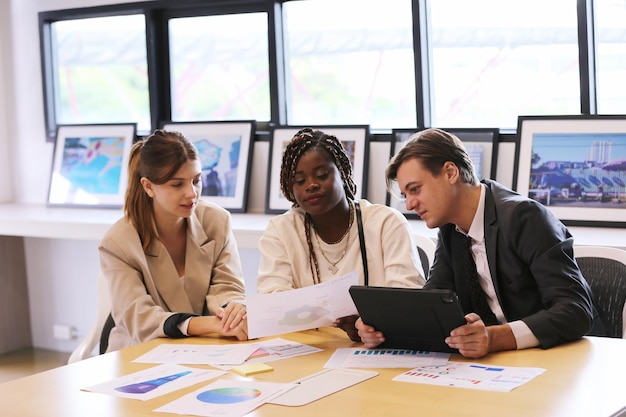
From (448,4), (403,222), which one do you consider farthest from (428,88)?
(403,222)

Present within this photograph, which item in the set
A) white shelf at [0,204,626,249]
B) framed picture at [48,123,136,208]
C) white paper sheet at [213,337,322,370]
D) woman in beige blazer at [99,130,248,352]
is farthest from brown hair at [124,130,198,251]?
framed picture at [48,123,136,208]

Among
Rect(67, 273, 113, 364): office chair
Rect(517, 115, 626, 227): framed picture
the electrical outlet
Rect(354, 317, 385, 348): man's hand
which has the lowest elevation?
the electrical outlet

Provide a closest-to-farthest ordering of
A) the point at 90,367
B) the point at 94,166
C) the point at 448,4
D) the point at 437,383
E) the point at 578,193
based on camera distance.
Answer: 1. the point at 437,383
2. the point at 90,367
3. the point at 578,193
4. the point at 448,4
5. the point at 94,166

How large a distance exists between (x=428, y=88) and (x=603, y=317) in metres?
2.02

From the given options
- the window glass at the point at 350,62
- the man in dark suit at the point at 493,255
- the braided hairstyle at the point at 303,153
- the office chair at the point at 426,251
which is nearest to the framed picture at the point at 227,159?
the window glass at the point at 350,62

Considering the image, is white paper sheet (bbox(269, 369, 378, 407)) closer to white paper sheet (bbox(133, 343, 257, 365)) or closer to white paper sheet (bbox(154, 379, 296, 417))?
white paper sheet (bbox(154, 379, 296, 417))

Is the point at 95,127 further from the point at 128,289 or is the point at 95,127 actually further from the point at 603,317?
the point at 603,317

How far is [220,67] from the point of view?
15.8 feet

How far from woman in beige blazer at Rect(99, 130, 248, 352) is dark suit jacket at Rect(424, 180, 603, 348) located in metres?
0.78

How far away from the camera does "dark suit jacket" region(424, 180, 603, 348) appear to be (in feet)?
6.77

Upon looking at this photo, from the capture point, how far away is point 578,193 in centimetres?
367

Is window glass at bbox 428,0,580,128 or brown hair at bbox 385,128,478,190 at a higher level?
window glass at bbox 428,0,580,128

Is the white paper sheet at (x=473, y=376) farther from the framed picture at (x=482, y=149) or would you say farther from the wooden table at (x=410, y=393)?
the framed picture at (x=482, y=149)

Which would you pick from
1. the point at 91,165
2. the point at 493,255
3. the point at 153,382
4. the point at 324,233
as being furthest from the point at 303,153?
the point at 91,165
